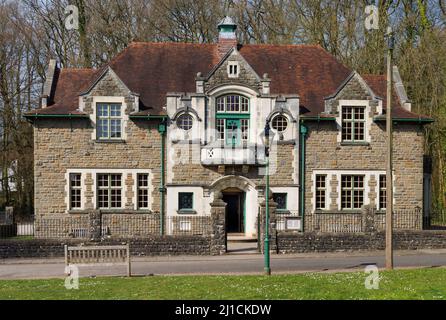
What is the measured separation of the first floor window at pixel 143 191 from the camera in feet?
98.8

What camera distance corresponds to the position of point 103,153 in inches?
1179

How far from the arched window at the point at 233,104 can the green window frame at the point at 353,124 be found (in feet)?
15.8

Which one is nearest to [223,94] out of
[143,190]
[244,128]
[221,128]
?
[221,128]

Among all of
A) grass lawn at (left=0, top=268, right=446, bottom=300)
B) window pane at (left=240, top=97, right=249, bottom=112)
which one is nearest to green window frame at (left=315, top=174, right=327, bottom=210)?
window pane at (left=240, top=97, right=249, bottom=112)

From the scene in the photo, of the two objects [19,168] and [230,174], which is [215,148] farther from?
[19,168]

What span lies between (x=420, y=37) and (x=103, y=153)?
2337 cm

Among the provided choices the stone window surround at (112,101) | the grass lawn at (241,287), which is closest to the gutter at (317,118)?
the stone window surround at (112,101)

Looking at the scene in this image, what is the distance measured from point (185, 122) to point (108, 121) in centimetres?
365

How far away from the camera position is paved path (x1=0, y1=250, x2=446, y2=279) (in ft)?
65.1

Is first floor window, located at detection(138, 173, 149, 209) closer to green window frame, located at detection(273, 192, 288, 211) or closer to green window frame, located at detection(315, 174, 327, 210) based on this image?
A: green window frame, located at detection(273, 192, 288, 211)

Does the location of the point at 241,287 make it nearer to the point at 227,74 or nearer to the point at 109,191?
the point at 109,191

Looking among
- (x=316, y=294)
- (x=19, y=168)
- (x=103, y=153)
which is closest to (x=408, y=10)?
(x=103, y=153)

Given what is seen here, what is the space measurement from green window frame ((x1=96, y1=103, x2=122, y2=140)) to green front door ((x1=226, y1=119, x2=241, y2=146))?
5.14 metres
